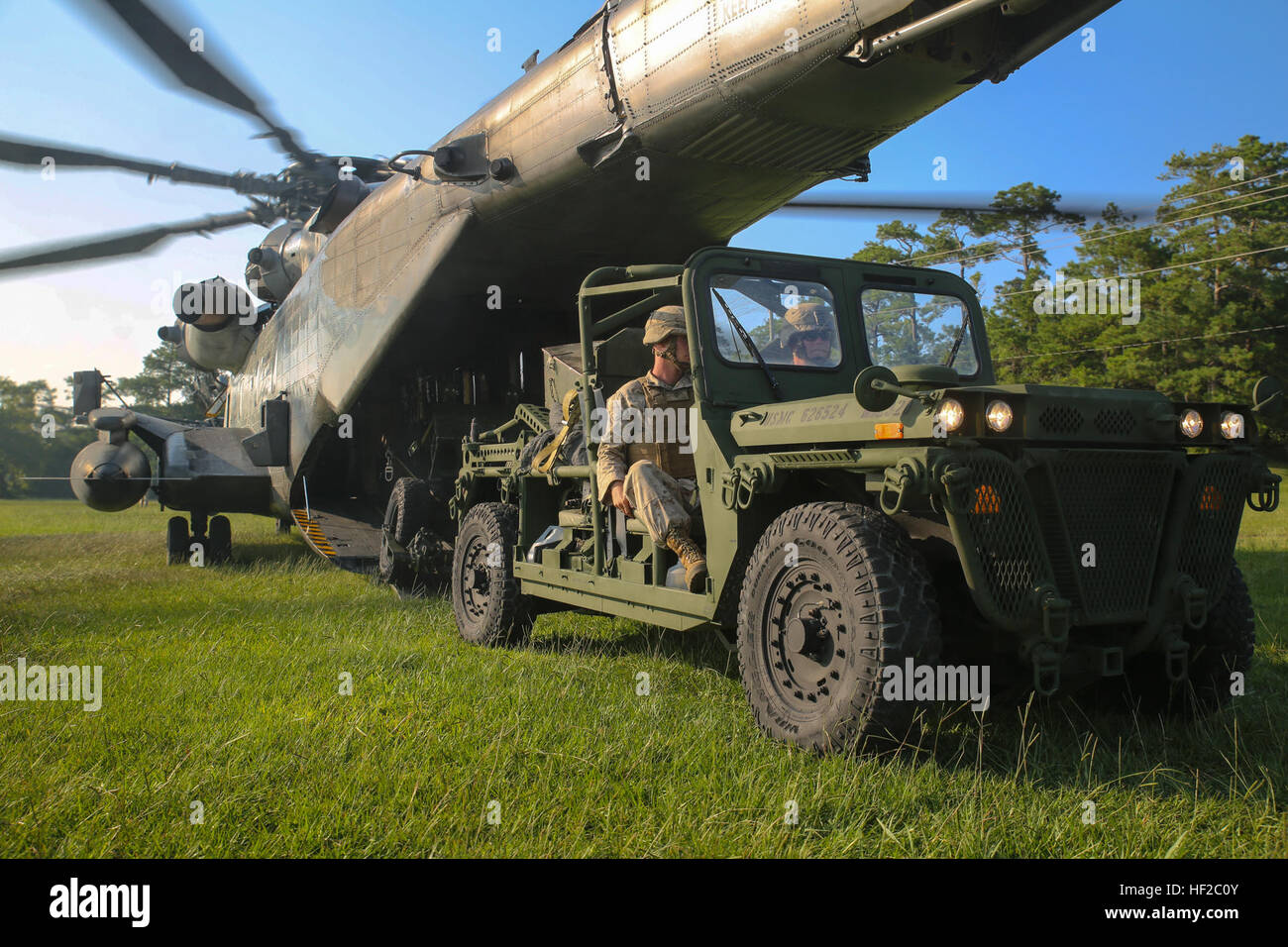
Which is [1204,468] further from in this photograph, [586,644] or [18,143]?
[18,143]

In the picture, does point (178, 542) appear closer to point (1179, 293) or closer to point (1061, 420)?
point (1061, 420)

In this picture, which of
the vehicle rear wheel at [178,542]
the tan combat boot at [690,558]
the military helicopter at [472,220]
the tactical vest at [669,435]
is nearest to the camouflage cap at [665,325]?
the tactical vest at [669,435]

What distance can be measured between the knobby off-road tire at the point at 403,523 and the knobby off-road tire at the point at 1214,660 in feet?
18.9

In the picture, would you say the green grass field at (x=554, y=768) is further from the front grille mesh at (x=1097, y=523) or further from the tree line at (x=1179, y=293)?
the tree line at (x=1179, y=293)

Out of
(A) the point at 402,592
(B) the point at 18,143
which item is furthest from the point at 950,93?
(B) the point at 18,143

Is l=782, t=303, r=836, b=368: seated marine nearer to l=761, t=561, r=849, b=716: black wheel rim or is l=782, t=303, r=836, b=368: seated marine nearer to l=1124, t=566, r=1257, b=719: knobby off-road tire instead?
l=761, t=561, r=849, b=716: black wheel rim

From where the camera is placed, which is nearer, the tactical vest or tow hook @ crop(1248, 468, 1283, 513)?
tow hook @ crop(1248, 468, 1283, 513)

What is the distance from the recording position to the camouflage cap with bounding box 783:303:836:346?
17.0ft

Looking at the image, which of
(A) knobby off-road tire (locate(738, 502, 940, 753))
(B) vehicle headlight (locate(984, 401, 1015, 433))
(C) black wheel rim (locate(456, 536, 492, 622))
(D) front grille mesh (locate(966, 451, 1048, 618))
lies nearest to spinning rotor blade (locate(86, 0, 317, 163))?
(C) black wheel rim (locate(456, 536, 492, 622))

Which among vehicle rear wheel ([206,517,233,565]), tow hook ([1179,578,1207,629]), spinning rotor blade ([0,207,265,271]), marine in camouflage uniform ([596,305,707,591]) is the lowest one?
vehicle rear wheel ([206,517,233,565])

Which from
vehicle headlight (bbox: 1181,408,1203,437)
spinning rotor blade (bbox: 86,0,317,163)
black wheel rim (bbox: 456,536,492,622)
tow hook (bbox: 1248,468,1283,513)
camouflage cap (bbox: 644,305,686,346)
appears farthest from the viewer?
black wheel rim (bbox: 456,536,492,622)

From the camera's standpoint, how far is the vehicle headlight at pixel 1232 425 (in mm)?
4129

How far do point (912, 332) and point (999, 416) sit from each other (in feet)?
6.49

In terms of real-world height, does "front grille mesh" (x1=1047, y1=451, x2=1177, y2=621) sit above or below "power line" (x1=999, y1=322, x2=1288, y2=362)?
below
